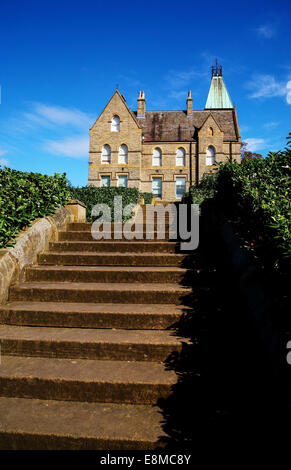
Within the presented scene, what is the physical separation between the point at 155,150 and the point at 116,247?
26.5 meters

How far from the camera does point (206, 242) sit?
586 cm

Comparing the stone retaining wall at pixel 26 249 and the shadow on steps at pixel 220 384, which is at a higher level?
the stone retaining wall at pixel 26 249

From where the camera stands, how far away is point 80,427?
254 cm

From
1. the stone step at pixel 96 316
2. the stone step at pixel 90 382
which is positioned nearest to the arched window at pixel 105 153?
the stone step at pixel 96 316

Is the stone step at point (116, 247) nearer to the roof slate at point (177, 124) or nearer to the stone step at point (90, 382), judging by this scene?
the stone step at point (90, 382)

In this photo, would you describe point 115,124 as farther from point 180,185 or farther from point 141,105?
point 180,185

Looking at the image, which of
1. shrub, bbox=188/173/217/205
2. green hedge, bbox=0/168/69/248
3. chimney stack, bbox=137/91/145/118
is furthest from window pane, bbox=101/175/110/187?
green hedge, bbox=0/168/69/248

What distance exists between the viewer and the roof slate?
101ft

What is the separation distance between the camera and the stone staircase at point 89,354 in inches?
99.0

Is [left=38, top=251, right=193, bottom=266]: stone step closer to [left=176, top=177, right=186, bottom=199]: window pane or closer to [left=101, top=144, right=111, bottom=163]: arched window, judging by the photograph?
[left=101, top=144, right=111, bottom=163]: arched window

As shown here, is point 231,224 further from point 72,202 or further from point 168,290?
point 72,202

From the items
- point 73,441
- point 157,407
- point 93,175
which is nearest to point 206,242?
point 157,407

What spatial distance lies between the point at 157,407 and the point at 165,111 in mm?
34303

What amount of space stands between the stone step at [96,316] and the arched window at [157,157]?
1095 inches
